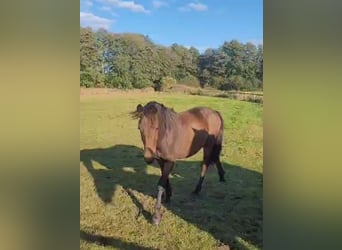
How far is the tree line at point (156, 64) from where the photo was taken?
1632mm

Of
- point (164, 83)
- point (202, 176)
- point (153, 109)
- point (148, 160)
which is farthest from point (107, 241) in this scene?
point (164, 83)

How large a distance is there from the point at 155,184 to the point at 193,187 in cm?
17

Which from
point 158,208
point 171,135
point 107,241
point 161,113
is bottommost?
point 107,241

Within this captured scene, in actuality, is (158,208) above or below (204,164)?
below

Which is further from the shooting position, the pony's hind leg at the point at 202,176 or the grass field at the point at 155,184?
the pony's hind leg at the point at 202,176

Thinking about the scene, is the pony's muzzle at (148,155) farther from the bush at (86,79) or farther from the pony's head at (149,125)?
the bush at (86,79)

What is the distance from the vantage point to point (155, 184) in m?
1.74

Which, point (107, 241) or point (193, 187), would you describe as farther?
point (193, 187)

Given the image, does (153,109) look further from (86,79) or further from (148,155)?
(86,79)

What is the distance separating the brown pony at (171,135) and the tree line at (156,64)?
0.13 metres

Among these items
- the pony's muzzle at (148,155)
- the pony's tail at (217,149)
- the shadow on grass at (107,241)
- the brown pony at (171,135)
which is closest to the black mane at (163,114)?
the brown pony at (171,135)
